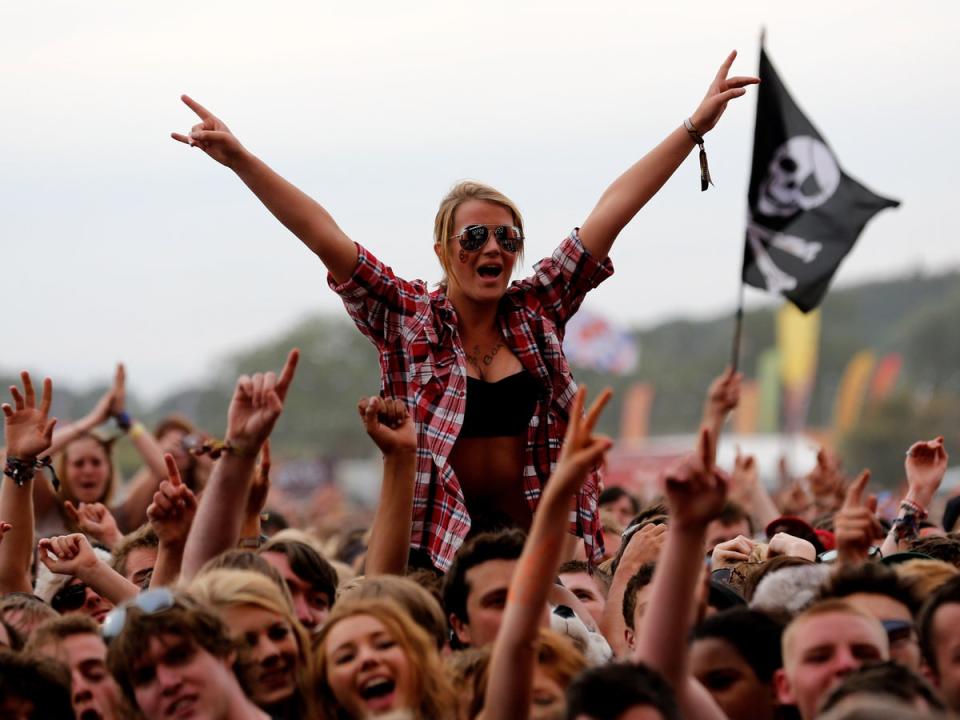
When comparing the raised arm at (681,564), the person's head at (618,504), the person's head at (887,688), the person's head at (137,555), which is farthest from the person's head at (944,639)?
the person's head at (618,504)

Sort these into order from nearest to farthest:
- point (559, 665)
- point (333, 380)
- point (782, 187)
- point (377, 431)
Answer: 1. point (559, 665)
2. point (377, 431)
3. point (782, 187)
4. point (333, 380)

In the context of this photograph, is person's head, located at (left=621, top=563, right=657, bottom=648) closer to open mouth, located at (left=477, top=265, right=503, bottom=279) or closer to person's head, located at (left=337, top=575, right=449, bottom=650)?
person's head, located at (left=337, top=575, right=449, bottom=650)

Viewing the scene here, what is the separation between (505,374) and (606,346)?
42043mm

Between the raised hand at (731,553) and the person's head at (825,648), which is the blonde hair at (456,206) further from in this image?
the person's head at (825,648)

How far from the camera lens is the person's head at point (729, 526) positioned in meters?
8.30

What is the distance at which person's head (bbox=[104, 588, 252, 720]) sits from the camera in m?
4.38

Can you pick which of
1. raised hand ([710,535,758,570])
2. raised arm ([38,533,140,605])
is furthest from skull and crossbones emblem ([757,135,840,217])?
raised arm ([38,533,140,605])

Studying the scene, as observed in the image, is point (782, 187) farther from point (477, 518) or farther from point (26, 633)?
point (26, 633)

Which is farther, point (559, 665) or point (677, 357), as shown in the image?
point (677, 357)

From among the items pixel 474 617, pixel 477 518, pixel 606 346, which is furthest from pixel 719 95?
pixel 606 346

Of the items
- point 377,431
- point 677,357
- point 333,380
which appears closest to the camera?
point 377,431

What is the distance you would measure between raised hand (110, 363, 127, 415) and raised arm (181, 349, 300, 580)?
4764mm

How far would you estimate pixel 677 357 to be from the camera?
13088 centimetres

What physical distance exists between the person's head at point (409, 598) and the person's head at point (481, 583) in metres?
0.25
